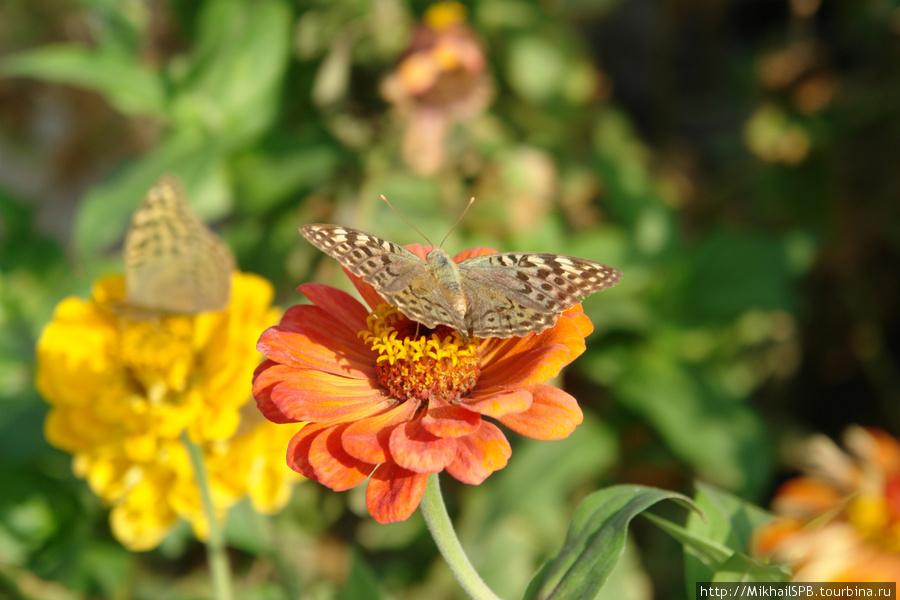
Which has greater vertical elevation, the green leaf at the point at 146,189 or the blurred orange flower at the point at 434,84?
the blurred orange flower at the point at 434,84

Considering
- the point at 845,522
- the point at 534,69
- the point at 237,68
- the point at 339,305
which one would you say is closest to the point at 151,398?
the point at 339,305

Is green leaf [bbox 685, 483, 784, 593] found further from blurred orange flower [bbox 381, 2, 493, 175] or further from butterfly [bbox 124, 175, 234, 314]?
blurred orange flower [bbox 381, 2, 493, 175]

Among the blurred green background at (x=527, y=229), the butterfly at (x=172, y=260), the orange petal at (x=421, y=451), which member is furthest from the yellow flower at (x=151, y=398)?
the orange petal at (x=421, y=451)

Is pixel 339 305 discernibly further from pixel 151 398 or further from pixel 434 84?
pixel 434 84

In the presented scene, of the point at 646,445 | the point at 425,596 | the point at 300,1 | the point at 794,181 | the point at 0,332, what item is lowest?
the point at 425,596

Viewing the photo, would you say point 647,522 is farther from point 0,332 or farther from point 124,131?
point 124,131

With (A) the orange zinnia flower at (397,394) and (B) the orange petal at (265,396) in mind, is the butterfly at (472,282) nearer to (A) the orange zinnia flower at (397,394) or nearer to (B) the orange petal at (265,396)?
(A) the orange zinnia flower at (397,394)

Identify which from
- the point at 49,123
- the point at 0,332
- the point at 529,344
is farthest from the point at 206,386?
the point at 49,123
